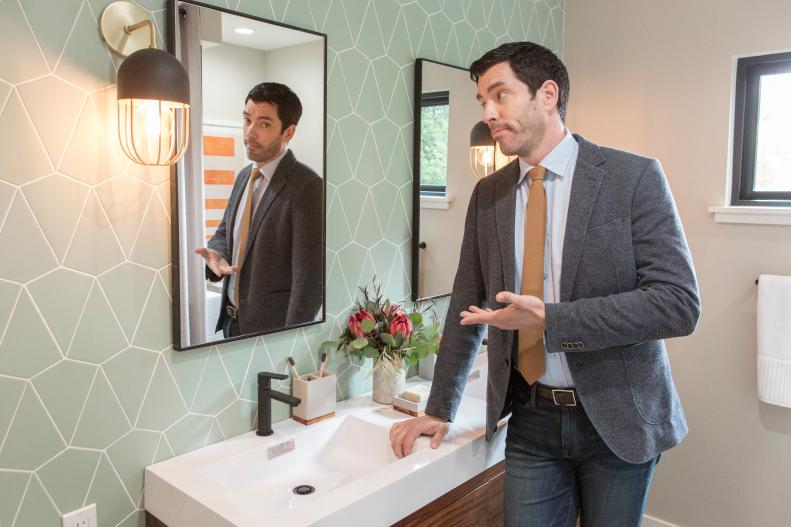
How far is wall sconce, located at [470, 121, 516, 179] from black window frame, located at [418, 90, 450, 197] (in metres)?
0.18

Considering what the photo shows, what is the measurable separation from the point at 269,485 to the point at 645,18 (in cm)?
230

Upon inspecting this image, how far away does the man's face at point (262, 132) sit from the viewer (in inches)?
66.8

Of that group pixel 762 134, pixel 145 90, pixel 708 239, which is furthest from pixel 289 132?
pixel 762 134

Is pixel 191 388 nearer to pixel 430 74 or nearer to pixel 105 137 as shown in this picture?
pixel 105 137

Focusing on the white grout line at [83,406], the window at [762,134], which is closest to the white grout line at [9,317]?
the white grout line at [83,406]

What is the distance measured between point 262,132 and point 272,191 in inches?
6.1

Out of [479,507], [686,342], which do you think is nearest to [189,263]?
[479,507]

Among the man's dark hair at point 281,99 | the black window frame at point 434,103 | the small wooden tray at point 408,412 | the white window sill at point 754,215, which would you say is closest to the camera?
the man's dark hair at point 281,99

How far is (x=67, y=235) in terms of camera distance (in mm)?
1382

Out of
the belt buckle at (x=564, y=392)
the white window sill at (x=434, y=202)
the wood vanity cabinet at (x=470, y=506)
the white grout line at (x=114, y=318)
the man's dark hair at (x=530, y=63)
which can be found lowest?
the wood vanity cabinet at (x=470, y=506)

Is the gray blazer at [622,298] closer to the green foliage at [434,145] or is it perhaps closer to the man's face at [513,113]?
the man's face at [513,113]

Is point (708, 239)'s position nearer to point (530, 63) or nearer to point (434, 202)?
point (434, 202)

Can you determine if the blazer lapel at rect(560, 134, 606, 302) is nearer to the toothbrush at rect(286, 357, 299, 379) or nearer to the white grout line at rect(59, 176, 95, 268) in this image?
the toothbrush at rect(286, 357, 299, 379)

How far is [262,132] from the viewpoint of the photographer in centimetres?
173
